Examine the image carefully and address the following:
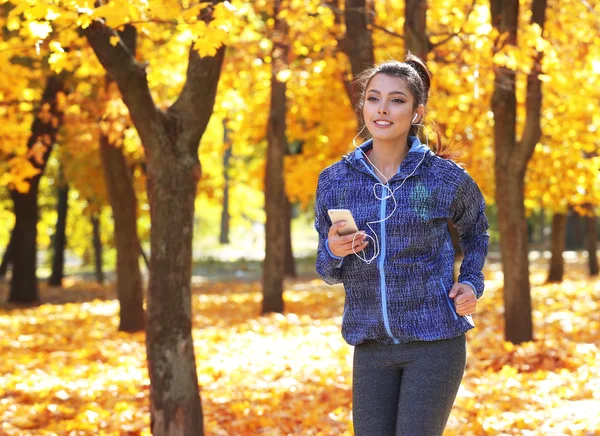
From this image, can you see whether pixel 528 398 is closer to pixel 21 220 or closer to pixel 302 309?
pixel 302 309

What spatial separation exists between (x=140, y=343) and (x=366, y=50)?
544cm

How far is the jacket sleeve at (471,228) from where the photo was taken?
3266 mm

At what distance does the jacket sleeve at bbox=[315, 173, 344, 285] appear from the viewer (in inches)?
127

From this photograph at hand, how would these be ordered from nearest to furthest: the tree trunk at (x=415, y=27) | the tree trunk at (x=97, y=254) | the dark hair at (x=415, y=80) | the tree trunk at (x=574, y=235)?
the dark hair at (x=415, y=80), the tree trunk at (x=415, y=27), the tree trunk at (x=97, y=254), the tree trunk at (x=574, y=235)

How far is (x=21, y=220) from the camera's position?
18094 mm

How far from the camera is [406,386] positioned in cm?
313

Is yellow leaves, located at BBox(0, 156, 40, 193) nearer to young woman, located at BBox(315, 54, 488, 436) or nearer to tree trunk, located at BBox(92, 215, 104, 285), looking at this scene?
young woman, located at BBox(315, 54, 488, 436)

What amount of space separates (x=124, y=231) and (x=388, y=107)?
32.0ft

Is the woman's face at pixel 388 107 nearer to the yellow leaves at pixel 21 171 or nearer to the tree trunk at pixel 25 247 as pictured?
the yellow leaves at pixel 21 171

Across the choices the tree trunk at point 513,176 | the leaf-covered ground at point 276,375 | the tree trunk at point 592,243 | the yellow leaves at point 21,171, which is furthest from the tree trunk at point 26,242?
the tree trunk at point 592,243

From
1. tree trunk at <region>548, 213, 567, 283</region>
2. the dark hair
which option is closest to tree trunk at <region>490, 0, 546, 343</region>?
the dark hair

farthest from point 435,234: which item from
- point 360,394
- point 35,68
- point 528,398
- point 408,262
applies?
point 35,68

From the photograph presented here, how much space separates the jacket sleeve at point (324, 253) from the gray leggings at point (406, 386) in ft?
0.95

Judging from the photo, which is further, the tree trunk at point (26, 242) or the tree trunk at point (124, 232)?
the tree trunk at point (26, 242)
